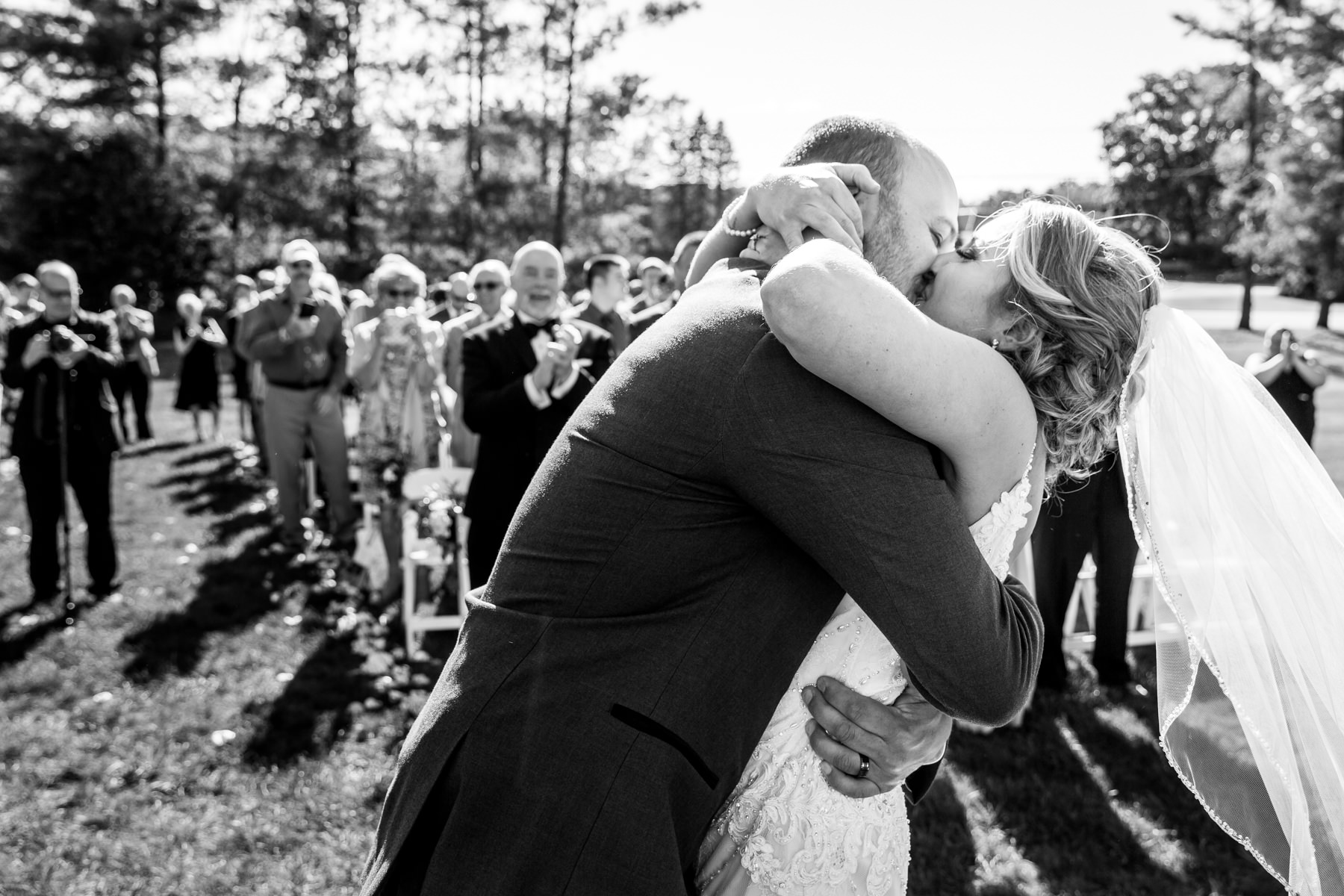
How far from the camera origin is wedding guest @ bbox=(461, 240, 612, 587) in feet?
18.0

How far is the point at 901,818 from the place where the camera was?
72.7 inches

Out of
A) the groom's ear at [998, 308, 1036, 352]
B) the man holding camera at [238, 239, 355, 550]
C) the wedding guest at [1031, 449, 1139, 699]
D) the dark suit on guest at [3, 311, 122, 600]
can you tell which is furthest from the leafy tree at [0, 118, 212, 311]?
the groom's ear at [998, 308, 1036, 352]

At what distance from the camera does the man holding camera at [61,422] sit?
6699mm

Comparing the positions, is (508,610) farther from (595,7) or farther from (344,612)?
(595,7)

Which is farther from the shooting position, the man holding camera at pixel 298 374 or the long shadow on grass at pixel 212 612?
the man holding camera at pixel 298 374

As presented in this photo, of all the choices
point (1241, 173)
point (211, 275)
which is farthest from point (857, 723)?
point (1241, 173)

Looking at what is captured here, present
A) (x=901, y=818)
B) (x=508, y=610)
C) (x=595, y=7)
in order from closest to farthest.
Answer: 1. (x=508, y=610)
2. (x=901, y=818)
3. (x=595, y=7)

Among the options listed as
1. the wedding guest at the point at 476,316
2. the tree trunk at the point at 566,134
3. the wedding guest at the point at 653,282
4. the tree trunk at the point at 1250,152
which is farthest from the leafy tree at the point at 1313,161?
the wedding guest at the point at 476,316

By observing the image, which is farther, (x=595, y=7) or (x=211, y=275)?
(x=211, y=275)

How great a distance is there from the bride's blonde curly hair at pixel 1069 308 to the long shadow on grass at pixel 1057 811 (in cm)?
315

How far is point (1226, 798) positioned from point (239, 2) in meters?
34.8

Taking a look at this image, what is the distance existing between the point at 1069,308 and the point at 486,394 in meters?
4.43

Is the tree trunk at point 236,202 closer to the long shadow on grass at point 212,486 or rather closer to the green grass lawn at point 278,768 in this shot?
the long shadow on grass at point 212,486

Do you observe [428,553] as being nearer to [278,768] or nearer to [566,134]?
[278,768]
